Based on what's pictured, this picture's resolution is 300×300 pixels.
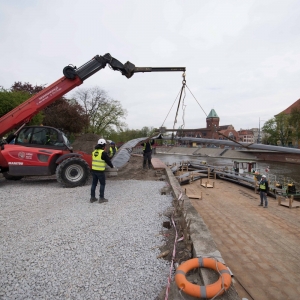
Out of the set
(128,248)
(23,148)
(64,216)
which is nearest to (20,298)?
(128,248)

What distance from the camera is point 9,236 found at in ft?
11.7

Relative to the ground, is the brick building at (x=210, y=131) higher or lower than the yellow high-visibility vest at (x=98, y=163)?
higher

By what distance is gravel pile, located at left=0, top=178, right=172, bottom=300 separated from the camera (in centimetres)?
241

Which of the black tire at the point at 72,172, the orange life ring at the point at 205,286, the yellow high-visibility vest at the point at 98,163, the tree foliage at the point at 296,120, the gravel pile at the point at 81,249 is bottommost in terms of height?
the gravel pile at the point at 81,249

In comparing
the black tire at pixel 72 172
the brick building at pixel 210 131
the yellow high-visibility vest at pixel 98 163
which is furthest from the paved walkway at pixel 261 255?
the black tire at pixel 72 172

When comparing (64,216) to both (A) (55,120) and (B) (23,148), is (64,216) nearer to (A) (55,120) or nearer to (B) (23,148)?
(B) (23,148)

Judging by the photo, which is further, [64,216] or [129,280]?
[64,216]

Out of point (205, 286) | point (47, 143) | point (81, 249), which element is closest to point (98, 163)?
point (81, 249)

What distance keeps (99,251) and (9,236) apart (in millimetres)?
1604

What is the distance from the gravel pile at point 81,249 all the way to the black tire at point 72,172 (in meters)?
1.30

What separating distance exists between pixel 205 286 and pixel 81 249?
1.83 metres

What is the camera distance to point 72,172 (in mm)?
Result: 7188

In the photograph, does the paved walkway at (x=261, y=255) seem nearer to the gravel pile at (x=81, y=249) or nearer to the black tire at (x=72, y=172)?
the gravel pile at (x=81, y=249)

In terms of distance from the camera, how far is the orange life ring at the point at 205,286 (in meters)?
2.12
